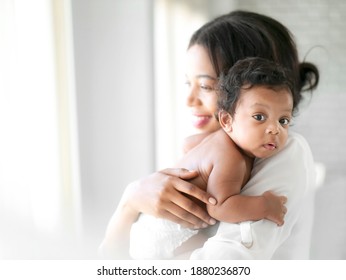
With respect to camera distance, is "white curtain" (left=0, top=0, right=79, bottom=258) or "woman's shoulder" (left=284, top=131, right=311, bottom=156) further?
"white curtain" (left=0, top=0, right=79, bottom=258)

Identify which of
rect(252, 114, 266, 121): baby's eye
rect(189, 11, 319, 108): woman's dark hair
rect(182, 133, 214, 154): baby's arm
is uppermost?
rect(189, 11, 319, 108): woman's dark hair

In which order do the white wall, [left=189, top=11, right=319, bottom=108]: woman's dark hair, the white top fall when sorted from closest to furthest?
1. the white top
2. [left=189, top=11, right=319, bottom=108]: woman's dark hair
3. the white wall

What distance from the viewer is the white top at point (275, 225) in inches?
26.5

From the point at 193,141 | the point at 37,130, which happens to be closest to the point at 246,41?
the point at 193,141

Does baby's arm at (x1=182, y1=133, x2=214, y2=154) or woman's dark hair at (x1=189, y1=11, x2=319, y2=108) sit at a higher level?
woman's dark hair at (x1=189, y1=11, x2=319, y2=108)

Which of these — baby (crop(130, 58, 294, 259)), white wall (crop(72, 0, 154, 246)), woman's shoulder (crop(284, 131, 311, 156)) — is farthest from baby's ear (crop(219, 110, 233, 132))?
white wall (crop(72, 0, 154, 246))

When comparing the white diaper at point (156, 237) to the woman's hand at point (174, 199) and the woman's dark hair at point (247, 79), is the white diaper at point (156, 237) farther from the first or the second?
the woman's dark hair at point (247, 79)

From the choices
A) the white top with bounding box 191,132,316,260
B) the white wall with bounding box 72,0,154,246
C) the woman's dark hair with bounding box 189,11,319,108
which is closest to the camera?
the white top with bounding box 191,132,316,260

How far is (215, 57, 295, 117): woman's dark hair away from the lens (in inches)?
26.9

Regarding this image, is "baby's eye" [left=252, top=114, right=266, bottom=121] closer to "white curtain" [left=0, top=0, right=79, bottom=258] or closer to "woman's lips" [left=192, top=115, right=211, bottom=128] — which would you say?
"woman's lips" [left=192, top=115, right=211, bottom=128]

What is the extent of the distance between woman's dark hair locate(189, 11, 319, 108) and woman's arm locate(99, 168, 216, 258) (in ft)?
0.68

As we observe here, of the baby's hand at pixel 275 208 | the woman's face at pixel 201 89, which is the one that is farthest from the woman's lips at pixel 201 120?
the baby's hand at pixel 275 208

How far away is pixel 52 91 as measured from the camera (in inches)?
34.4

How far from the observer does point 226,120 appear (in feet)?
2.41
